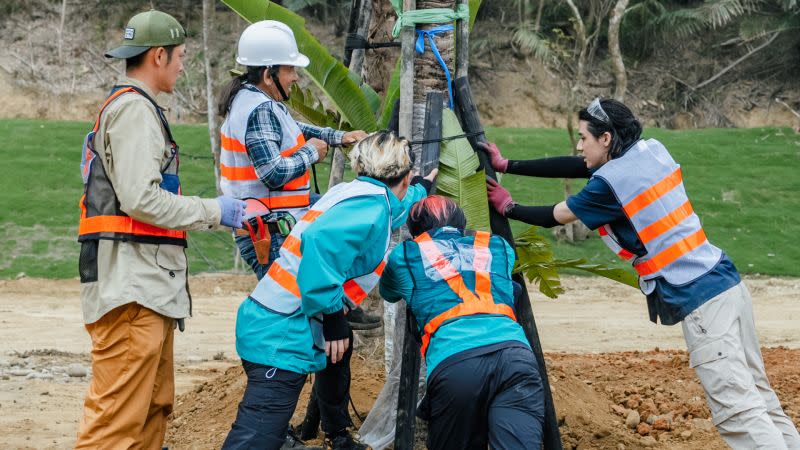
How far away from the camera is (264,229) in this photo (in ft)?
16.1

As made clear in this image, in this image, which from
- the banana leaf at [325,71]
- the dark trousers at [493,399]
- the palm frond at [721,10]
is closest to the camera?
the dark trousers at [493,399]

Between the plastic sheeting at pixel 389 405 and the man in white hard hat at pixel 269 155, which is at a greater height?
the man in white hard hat at pixel 269 155

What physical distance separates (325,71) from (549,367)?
314 centimetres

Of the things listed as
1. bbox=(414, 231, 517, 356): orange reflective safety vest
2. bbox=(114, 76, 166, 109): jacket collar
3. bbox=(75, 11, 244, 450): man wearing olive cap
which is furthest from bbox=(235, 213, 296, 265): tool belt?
bbox=(414, 231, 517, 356): orange reflective safety vest

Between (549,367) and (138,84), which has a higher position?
(138,84)

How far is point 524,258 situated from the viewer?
6125mm

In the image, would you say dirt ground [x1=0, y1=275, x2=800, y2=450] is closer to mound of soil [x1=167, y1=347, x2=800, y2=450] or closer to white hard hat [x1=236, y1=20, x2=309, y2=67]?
mound of soil [x1=167, y1=347, x2=800, y2=450]

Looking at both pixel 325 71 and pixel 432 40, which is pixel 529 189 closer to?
pixel 325 71

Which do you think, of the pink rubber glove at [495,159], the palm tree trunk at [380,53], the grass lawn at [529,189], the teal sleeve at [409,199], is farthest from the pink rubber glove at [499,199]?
the grass lawn at [529,189]

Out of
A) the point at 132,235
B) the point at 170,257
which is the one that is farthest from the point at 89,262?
the point at 170,257

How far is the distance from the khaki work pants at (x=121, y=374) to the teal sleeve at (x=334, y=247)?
745 mm

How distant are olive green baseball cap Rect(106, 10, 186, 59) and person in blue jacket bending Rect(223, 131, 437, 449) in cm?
103

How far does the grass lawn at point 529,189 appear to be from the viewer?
15.9 m

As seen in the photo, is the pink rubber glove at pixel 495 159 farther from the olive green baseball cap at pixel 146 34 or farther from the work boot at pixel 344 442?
the olive green baseball cap at pixel 146 34
